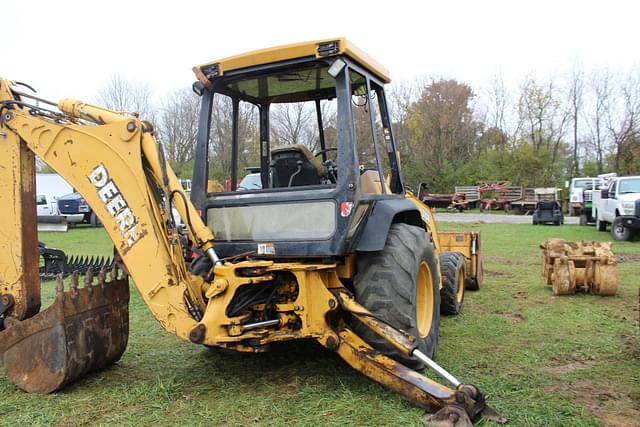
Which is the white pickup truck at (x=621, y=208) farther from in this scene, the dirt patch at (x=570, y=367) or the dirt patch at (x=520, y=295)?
the dirt patch at (x=570, y=367)

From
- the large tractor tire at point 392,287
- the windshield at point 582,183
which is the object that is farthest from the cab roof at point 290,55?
the windshield at point 582,183

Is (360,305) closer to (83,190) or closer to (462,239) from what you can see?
(83,190)

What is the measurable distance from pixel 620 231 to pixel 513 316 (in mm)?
10359

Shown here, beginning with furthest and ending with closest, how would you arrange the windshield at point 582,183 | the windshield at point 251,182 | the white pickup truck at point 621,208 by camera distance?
the windshield at point 582,183, the white pickup truck at point 621,208, the windshield at point 251,182

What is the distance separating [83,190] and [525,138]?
39.9 metres

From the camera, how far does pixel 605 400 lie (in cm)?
353

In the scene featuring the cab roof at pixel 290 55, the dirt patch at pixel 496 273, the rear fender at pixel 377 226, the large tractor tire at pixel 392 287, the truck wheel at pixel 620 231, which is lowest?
the dirt patch at pixel 496 273

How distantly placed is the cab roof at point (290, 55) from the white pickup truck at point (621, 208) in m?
12.3

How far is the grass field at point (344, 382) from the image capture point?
3262 millimetres

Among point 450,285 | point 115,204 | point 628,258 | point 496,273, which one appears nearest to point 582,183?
point 628,258

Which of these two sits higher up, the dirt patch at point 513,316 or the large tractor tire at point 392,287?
the large tractor tire at point 392,287

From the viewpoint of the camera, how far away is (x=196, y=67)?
4.20m

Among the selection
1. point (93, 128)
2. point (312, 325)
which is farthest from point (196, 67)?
point (312, 325)

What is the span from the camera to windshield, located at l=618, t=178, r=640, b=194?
1524cm
